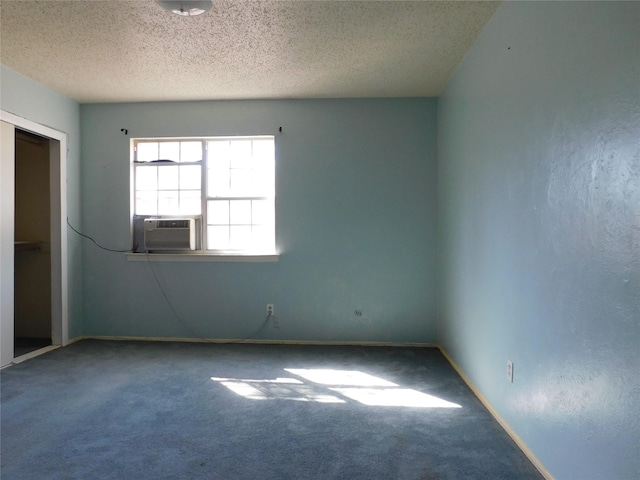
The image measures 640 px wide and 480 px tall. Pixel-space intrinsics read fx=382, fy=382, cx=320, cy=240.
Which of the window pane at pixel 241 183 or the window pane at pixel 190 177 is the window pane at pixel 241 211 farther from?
the window pane at pixel 190 177

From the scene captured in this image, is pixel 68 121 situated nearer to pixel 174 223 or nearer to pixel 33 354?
pixel 174 223

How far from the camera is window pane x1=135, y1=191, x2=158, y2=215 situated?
4258mm

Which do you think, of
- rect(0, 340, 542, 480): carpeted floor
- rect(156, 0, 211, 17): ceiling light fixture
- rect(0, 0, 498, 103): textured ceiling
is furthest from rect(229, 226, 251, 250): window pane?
rect(156, 0, 211, 17): ceiling light fixture

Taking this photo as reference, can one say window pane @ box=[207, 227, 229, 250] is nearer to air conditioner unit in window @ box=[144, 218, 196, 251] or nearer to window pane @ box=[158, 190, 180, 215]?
air conditioner unit in window @ box=[144, 218, 196, 251]

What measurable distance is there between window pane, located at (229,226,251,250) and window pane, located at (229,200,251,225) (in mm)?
66

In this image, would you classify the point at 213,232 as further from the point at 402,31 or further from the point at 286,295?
the point at 402,31

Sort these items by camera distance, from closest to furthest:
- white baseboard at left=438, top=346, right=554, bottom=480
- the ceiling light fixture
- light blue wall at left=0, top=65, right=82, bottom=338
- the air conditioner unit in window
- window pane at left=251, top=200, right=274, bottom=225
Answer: white baseboard at left=438, top=346, right=554, bottom=480
the ceiling light fixture
light blue wall at left=0, top=65, right=82, bottom=338
the air conditioner unit in window
window pane at left=251, top=200, right=274, bottom=225

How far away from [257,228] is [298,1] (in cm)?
236

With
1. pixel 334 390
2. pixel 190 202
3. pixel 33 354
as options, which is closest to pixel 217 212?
pixel 190 202

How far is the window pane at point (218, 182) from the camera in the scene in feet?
13.8

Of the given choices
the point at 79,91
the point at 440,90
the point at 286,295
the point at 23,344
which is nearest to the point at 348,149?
the point at 440,90

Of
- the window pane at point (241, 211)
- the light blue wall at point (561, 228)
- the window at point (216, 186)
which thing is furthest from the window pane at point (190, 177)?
the light blue wall at point (561, 228)

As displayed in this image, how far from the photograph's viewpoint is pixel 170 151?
167 inches

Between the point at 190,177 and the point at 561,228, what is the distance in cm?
362
